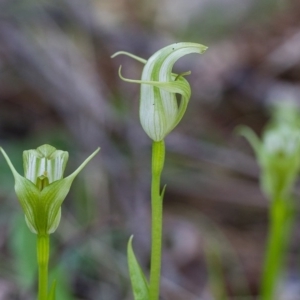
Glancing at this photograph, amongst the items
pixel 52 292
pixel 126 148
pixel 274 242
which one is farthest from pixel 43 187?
pixel 126 148

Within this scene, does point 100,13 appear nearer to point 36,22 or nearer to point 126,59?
point 126,59

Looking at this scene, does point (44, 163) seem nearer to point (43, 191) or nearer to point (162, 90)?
point (43, 191)

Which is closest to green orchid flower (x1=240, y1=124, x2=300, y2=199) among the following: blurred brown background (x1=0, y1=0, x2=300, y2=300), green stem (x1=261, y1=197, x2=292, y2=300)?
green stem (x1=261, y1=197, x2=292, y2=300)

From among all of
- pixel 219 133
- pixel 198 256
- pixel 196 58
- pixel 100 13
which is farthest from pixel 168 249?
pixel 100 13

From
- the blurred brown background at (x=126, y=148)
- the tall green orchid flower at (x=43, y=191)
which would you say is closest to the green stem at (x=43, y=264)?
the tall green orchid flower at (x=43, y=191)

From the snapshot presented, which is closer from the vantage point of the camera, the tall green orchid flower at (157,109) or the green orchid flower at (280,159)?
the tall green orchid flower at (157,109)

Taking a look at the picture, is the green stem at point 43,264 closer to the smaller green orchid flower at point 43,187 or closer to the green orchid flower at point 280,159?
the smaller green orchid flower at point 43,187

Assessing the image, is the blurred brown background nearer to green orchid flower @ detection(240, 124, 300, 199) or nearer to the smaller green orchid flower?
green orchid flower @ detection(240, 124, 300, 199)
